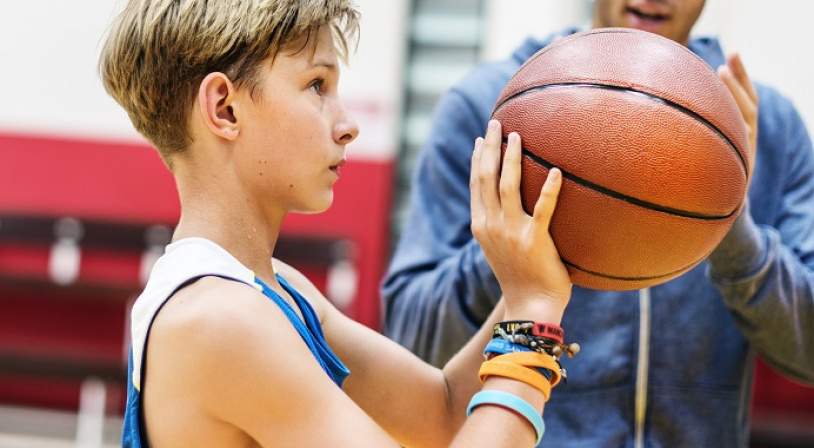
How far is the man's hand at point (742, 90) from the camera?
6.56 ft

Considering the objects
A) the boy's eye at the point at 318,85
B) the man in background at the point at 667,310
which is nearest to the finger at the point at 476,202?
the boy's eye at the point at 318,85

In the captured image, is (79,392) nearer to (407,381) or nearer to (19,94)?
(19,94)

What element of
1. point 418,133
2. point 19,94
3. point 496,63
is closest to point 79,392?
point 19,94

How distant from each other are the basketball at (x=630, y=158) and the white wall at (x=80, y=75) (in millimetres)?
4698

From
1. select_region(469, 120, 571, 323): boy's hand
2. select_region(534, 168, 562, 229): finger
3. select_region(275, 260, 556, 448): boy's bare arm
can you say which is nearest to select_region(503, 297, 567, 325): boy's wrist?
select_region(469, 120, 571, 323): boy's hand

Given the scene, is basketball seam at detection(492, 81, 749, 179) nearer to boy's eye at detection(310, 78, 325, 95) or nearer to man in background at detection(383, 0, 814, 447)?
boy's eye at detection(310, 78, 325, 95)

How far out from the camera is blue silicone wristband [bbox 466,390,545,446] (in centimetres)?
148

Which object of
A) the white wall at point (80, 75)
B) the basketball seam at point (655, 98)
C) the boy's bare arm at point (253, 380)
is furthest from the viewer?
the white wall at point (80, 75)

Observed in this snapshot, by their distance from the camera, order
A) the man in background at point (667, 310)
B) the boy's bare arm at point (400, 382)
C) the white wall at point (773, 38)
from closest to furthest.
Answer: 1. the boy's bare arm at point (400, 382)
2. the man in background at point (667, 310)
3. the white wall at point (773, 38)

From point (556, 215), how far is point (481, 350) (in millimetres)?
307

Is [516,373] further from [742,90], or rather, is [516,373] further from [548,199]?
[742,90]

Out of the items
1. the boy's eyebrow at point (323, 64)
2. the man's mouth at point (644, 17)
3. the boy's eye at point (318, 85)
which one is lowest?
the boy's eye at point (318, 85)

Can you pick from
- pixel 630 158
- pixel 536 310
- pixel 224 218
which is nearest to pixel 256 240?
pixel 224 218

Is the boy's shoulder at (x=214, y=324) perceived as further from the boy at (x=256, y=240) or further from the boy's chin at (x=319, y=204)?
the boy's chin at (x=319, y=204)
